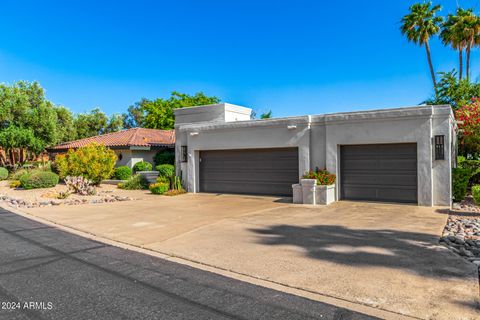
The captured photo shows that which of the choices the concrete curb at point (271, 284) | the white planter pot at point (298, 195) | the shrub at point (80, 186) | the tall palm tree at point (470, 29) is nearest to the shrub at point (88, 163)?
the shrub at point (80, 186)

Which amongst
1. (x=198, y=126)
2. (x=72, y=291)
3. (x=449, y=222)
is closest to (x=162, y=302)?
(x=72, y=291)

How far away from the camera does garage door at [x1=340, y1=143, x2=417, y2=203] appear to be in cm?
1246

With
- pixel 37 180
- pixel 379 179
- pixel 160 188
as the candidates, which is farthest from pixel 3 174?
pixel 379 179

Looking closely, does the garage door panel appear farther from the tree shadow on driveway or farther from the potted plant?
the tree shadow on driveway

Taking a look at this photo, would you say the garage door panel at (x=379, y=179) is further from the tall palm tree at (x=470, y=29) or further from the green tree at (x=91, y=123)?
the green tree at (x=91, y=123)

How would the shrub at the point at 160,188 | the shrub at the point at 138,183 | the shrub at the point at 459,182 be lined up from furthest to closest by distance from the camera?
the shrub at the point at 138,183 < the shrub at the point at 160,188 < the shrub at the point at 459,182

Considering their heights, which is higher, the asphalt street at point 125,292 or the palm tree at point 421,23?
the palm tree at point 421,23

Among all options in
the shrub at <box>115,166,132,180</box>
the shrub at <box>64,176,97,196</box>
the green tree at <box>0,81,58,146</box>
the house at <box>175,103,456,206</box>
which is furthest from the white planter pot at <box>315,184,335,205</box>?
the green tree at <box>0,81,58,146</box>

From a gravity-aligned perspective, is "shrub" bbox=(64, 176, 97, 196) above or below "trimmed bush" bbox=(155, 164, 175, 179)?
below

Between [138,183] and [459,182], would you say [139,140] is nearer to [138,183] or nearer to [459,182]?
[138,183]

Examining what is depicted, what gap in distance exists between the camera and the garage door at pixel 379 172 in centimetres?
1246

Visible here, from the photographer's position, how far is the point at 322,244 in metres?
7.26

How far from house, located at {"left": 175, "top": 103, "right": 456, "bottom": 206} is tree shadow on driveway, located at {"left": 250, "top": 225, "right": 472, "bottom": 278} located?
4985mm

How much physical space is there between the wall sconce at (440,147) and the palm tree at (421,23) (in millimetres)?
20718
